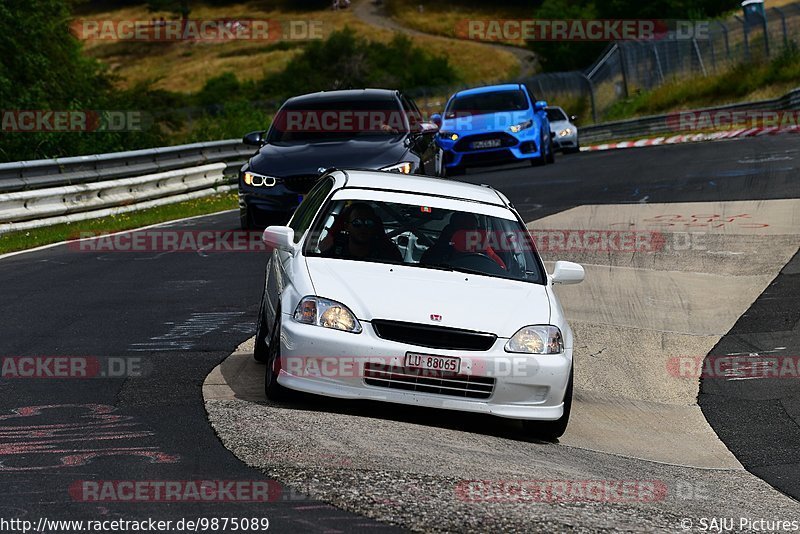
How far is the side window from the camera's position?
9.52m

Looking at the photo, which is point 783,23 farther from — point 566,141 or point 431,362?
point 431,362

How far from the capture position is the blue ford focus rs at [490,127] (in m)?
27.1

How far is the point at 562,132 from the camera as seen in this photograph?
37.2 metres

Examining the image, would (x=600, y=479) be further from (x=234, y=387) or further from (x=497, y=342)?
(x=234, y=387)

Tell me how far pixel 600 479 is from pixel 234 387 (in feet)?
9.19

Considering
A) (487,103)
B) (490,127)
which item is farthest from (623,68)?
(490,127)

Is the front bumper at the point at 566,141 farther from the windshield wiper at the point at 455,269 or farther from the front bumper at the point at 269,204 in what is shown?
the windshield wiper at the point at 455,269

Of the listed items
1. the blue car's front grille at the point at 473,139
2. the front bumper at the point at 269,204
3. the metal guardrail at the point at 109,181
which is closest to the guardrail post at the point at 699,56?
the blue car's front grille at the point at 473,139

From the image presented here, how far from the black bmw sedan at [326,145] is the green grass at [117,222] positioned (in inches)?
138

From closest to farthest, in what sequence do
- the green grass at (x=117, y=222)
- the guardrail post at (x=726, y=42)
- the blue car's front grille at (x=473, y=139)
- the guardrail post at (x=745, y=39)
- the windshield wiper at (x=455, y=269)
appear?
the windshield wiper at (x=455, y=269) → the green grass at (x=117, y=222) → the blue car's front grille at (x=473, y=139) → the guardrail post at (x=745, y=39) → the guardrail post at (x=726, y=42)

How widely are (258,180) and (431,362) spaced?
819 centimetres

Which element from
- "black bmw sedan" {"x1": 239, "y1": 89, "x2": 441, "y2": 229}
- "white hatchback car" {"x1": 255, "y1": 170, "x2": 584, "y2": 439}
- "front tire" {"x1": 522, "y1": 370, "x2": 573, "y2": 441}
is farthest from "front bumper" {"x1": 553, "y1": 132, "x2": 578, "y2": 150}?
"front tire" {"x1": 522, "y1": 370, "x2": 573, "y2": 441}

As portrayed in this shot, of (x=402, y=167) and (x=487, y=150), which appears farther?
(x=487, y=150)

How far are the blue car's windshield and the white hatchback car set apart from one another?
18.1 meters
